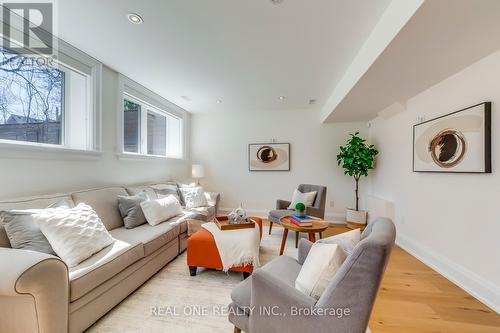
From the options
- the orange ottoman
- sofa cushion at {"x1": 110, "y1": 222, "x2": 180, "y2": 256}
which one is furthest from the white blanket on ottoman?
sofa cushion at {"x1": 110, "y1": 222, "x2": 180, "y2": 256}

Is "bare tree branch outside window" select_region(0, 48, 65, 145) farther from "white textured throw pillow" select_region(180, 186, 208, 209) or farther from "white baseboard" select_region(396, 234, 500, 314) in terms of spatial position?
"white baseboard" select_region(396, 234, 500, 314)

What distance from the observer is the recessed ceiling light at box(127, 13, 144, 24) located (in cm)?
177

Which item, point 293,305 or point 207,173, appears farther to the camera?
point 207,173

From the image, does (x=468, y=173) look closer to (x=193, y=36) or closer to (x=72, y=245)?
(x=193, y=36)

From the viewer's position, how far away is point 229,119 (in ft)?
15.9

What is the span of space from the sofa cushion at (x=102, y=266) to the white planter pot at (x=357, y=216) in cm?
365

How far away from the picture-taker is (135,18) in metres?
1.80

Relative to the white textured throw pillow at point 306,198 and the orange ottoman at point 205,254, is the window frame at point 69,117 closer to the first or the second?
the orange ottoman at point 205,254

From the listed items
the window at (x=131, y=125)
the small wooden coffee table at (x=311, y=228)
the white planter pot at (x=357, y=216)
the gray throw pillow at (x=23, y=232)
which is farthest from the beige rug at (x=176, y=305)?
the white planter pot at (x=357, y=216)

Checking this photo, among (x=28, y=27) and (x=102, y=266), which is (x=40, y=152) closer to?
(x=28, y=27)

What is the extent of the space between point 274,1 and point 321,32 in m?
0.60

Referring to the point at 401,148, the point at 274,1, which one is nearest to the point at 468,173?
the point at 401,148

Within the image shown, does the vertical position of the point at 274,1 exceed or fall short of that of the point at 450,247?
it exceeds it

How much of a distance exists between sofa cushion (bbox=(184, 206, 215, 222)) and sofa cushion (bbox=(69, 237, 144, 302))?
3.47ft
